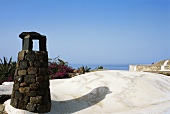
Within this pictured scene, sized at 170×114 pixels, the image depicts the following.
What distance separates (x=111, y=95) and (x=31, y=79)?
7.23 ft

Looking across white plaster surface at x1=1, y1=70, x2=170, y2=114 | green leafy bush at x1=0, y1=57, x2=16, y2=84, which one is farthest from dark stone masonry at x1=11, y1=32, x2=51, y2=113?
green leafy bush at x1=0, y1=57, x2=16, y2=84

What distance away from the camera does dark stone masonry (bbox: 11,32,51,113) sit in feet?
16.4

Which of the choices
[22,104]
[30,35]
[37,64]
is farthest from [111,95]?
[30,35]

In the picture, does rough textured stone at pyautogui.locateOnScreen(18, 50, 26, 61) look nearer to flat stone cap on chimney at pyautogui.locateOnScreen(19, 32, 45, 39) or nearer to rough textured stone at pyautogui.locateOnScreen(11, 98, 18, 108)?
flat stone cap on chimney at pyautogui.locateOnScreen(19, 32, 45, 39)

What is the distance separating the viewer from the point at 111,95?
6.16m

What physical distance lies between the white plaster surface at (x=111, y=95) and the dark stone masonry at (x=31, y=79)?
0.23m

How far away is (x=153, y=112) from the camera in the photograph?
542 centimetres

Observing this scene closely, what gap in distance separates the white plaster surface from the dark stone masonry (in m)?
0.23

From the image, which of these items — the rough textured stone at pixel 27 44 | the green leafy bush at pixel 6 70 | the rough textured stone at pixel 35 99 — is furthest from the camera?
the green leafy bush at pixel 6 70

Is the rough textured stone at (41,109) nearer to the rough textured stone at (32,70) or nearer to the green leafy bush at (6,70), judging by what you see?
the rough textured stone at (32,70)

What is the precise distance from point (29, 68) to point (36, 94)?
565 mm

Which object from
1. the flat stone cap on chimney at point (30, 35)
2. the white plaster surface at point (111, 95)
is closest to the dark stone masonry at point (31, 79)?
the flat stone cap on chimney at point (30, 35)

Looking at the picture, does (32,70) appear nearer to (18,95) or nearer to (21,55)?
(21,55)

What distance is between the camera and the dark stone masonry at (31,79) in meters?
5.00
